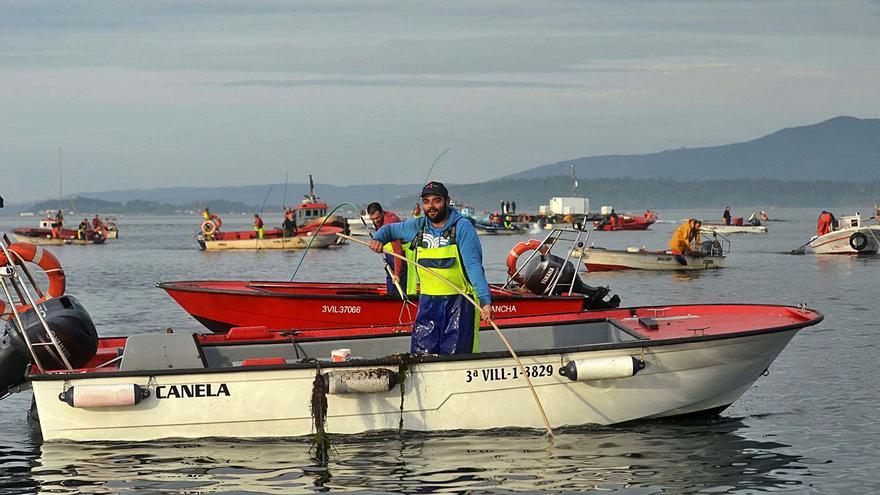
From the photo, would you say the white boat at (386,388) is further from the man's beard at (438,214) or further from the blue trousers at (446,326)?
the man's beard at (438,214)

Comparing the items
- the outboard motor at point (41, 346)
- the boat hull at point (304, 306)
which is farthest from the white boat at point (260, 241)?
the outboard motor at point (41, 346)

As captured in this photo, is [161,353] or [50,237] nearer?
[161,353]

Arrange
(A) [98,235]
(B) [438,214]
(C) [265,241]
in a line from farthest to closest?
1. (A) [98,235]
2. (C) [265,241]
3. (B) [438,214]

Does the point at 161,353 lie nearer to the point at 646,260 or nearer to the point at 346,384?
the point at 346,384

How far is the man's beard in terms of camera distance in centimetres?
1034

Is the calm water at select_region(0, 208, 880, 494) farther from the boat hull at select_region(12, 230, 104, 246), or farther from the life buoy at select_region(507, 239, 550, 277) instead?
the boat hull at select_region(12, 230, 104, 246)

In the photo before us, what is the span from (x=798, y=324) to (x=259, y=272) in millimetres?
31691

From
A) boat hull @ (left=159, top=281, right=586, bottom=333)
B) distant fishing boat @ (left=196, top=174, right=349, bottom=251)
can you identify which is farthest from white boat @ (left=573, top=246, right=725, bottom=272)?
distant fishing boat @ (left=196, top=174, right=349, bottom=251)

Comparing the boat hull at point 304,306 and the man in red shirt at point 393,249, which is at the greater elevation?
the man in red shirt at point 393,249

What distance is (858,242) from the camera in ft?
146

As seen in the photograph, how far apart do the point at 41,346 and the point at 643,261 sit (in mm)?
26594

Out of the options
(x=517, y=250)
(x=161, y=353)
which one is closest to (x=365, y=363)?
(x=161, y=353)

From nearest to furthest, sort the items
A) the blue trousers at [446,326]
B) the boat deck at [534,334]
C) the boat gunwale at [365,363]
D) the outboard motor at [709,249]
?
1. the boat gunwale at [365,363]
2. the blue trousers at [446,326]
3. the boat deck at [534,334]
4. the outboard motor at [709,249]

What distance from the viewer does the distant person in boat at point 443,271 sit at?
34.0ft
